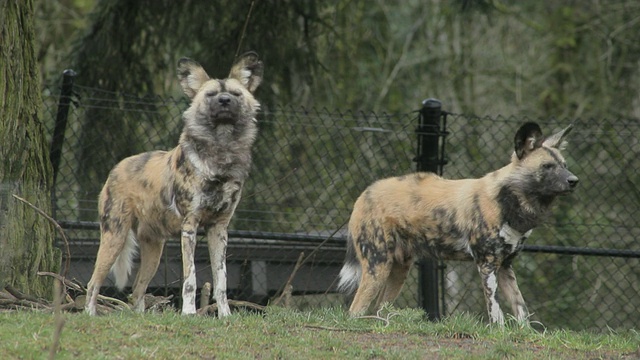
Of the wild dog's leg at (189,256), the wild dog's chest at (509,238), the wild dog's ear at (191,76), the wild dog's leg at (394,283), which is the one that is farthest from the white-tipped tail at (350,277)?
the wild dog's ear at (191,76)

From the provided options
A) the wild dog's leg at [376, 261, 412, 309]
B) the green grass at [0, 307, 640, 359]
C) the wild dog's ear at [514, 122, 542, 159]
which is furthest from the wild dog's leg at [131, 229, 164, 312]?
the wild dog's ear at [514, 122, 542, 159]

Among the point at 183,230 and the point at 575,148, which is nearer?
the point at 183,230

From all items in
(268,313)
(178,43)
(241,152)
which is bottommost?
(268,313)

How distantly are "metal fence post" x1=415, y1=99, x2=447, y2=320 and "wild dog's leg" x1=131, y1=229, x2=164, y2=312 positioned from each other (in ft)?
7.83

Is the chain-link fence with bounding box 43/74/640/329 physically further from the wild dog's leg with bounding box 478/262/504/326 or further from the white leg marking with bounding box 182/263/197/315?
the white leg marking with bounding box 182/263/197/315

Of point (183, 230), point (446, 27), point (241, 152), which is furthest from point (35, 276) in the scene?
point (446, 27)

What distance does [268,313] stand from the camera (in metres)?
6.21

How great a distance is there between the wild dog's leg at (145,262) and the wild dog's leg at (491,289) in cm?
223

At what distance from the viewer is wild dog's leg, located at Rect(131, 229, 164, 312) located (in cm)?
685

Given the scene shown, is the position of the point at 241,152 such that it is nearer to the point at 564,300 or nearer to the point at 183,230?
the point at 183,230

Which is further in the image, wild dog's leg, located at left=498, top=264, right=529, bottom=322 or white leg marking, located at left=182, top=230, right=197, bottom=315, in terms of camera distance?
wild dog's leg, located at left=498, top=264, right=529, bottom=322

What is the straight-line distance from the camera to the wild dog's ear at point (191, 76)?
6772 mm

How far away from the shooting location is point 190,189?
6.38m

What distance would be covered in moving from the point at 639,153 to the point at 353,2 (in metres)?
4.58
